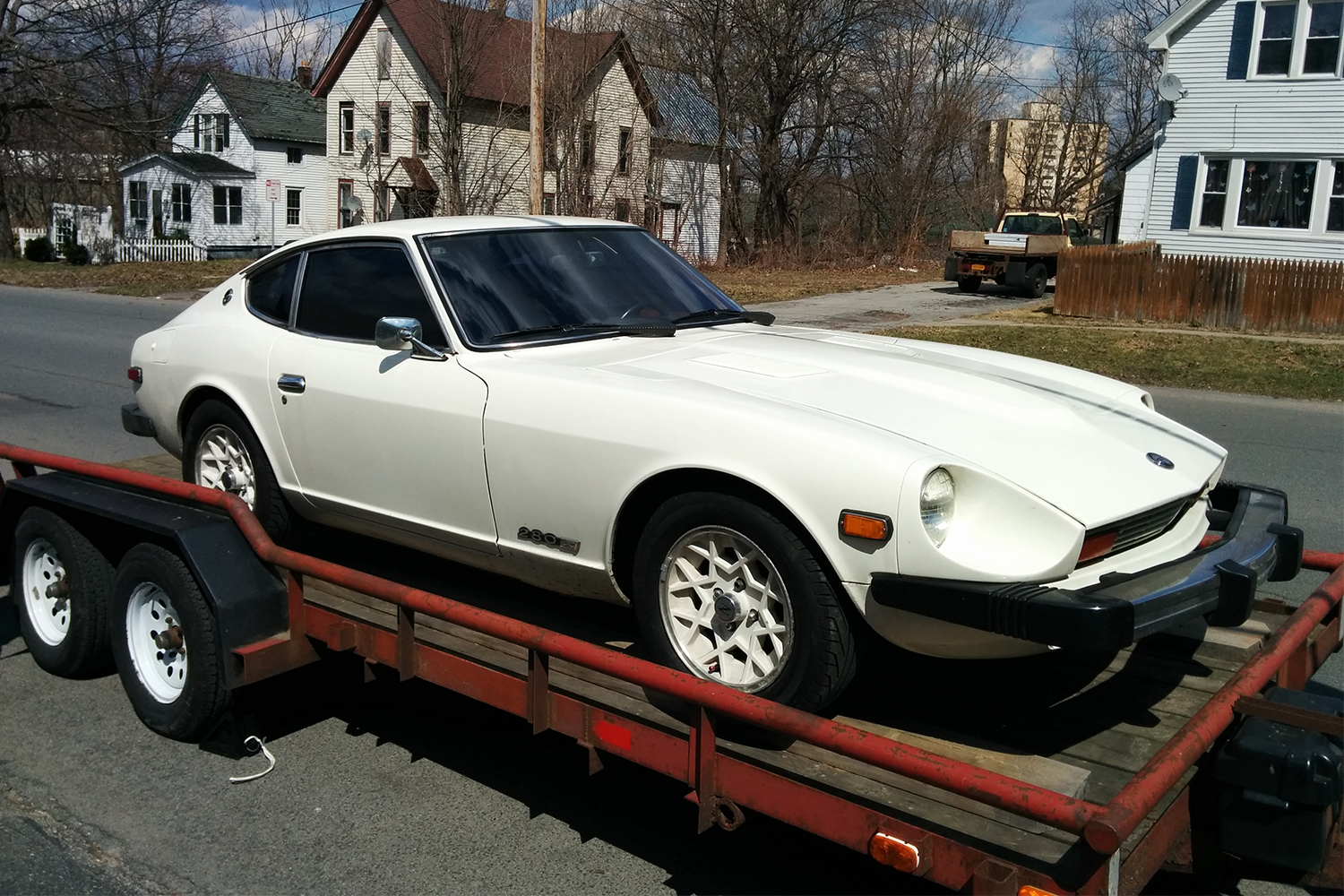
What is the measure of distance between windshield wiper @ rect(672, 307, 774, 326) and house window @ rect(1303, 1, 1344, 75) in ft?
80.8

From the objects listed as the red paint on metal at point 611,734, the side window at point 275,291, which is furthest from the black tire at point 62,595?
the red paint on metal at point 611,734

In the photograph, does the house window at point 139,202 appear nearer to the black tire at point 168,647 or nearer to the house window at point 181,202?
the house window at point 181,202

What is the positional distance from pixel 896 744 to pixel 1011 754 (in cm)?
69

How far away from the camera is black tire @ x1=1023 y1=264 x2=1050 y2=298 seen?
26172 millimetres

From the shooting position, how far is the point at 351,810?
3.87 m

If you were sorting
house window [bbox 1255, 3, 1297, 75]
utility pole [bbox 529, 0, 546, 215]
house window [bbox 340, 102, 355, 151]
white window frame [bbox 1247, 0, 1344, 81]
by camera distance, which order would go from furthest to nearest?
house window [bbox 340, 102, 355, 151]
house window [bbox 1255, 3, 1297, 75]
white window frame [bbox 1247, 0, 1344, 81]
utility pole [bbox 529, 0, 546, 215]

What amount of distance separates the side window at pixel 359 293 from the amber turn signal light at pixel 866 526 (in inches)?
70.8

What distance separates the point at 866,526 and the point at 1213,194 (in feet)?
88.3

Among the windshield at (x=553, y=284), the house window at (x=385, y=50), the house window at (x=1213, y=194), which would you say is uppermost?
the house window at (x=385, y=50)

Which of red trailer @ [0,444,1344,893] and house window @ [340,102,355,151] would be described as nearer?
red trailer @ [0,444,1344,893]

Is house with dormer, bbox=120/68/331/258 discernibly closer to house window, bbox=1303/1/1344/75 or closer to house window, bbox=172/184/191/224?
house window, bbox=172/184/191/224

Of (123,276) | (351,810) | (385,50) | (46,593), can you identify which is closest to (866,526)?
(351,810)

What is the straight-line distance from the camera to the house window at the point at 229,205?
49.9 metres

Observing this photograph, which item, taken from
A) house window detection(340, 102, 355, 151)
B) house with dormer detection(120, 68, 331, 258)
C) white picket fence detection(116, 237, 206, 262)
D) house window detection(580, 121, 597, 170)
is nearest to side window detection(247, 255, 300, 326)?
house window detection(580, 121, 597, 170)
